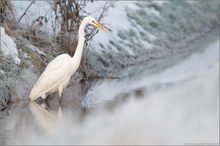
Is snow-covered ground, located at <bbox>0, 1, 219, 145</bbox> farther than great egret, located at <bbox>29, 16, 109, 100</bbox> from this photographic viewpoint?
No

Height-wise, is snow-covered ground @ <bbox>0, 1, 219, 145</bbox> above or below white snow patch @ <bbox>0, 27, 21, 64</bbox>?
below

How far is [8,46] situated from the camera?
1361cm

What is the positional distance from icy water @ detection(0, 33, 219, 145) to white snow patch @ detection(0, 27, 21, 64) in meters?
0.96

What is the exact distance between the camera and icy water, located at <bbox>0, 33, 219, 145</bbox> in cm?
986

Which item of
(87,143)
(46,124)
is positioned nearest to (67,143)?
(87,143)

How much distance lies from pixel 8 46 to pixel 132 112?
2.79 meters

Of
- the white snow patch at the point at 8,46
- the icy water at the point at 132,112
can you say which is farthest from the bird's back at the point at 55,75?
the white snow patch at the point at 8,46

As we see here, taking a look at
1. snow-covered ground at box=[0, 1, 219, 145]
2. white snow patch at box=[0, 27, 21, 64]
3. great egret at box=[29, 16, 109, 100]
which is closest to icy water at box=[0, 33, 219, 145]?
snow-covered ground at box=[0, 1, 219, 145]

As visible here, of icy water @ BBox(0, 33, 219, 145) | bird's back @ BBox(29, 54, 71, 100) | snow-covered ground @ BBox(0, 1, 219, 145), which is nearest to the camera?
icy water @ BBox(0, 33, 219, 145)

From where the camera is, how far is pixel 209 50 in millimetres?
20078

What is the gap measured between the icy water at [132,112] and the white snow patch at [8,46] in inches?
37.6

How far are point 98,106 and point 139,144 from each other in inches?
144

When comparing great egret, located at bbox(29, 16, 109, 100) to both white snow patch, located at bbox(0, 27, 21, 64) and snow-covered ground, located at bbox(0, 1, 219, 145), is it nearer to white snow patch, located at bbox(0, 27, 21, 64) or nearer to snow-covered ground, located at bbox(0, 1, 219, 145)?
snow-covered ground, located at bbox(0, 1, 219, 145)

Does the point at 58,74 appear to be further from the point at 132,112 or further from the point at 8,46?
the point at 132,112
